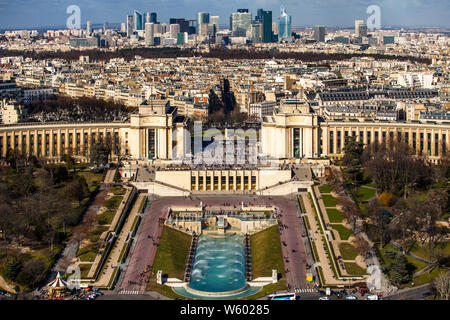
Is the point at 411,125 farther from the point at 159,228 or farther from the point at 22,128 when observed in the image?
the point at 22,128

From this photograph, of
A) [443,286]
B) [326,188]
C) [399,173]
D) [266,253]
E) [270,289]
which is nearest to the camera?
[443,286]

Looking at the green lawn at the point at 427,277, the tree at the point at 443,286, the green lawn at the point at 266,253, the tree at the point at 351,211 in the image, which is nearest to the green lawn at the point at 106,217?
the green lawn at the point at 266,253

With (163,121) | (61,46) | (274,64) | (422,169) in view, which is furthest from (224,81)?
(61,46)

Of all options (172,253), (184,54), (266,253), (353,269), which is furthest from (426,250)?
(184,54)

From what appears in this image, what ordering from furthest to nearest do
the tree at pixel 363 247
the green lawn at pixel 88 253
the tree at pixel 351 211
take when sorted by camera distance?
the tree at pixel 351 211 < the green lawn at pixel 88 253 < the tree at pixel 363 247

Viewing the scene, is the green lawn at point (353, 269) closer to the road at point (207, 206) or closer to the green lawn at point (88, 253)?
the road at point (207, 206)

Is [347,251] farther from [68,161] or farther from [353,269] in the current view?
[68,161]
